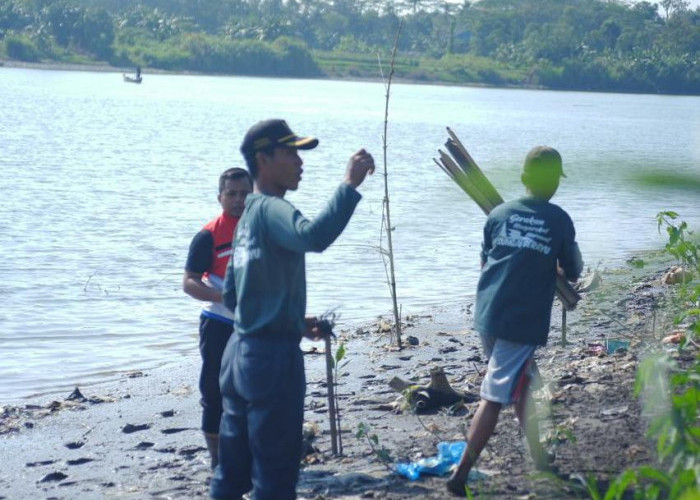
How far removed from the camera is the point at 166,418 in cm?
726

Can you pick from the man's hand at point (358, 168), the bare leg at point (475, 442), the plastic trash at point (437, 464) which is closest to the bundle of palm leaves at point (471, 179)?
the man's hand at point (358, 168)

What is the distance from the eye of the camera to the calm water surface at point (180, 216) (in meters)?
1.63

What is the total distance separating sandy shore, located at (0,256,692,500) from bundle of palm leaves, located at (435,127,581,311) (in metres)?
0.50

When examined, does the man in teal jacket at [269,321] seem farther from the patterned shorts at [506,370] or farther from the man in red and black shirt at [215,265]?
the man in red and black shirt at [215,265]

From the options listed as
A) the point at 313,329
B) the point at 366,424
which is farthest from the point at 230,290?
the point at 366,424

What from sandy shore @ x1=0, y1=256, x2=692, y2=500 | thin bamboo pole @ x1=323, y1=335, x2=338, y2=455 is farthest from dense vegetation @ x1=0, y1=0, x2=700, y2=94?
thin bamboo pole @ x1=323, y1=335, x2=338, y2=455

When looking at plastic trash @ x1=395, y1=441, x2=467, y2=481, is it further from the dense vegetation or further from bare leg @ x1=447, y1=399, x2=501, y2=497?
the dense vegetation

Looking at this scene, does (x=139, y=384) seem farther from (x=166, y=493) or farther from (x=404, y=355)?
(x=166, y=493)

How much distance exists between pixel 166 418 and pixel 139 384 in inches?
57.9

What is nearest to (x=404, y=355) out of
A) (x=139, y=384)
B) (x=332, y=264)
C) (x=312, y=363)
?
(x=312, y=363)

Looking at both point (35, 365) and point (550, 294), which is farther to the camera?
point (35, 365)

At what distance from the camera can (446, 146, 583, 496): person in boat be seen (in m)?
4.51

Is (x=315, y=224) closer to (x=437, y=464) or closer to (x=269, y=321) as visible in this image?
(x=269, y=321)

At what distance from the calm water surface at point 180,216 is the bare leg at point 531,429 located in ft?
2.70
